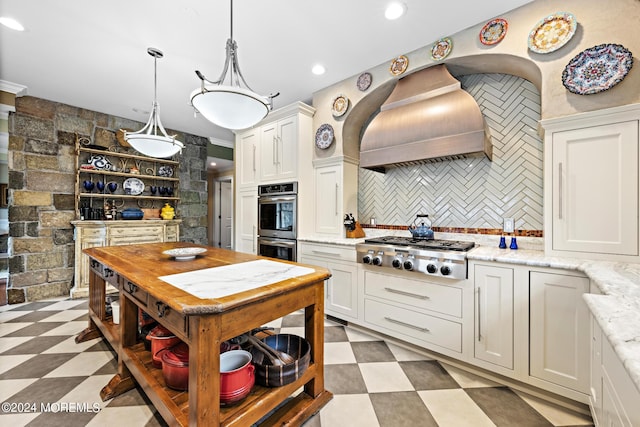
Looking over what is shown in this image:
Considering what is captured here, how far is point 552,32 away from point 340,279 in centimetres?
256

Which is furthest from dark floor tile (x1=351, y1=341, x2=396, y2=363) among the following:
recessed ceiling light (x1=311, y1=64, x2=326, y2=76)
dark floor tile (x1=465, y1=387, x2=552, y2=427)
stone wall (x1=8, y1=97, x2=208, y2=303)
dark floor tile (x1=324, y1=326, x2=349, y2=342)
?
stone wall (x1=8, y1=97, x2=208, y2=303)

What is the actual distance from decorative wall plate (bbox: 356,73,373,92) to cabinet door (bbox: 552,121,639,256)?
5.60 ft

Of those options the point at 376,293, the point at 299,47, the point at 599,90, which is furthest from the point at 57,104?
the point at 599,90

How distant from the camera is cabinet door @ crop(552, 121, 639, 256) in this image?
1540 mm

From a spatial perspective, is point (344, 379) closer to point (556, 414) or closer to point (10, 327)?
point (556, 414)

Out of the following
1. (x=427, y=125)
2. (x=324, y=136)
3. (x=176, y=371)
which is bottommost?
(x=176, y=371)

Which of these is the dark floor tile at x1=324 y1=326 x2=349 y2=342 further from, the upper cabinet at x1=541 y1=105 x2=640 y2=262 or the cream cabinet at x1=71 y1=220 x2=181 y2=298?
the cream cabinet at x1=71 y1=220 x2=181 y2=298

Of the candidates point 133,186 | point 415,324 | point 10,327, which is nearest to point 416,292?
point 415,324

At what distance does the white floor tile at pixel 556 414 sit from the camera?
4.79 feet

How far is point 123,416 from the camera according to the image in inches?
57.4

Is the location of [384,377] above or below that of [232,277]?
below

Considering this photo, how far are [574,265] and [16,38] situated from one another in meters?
4.63

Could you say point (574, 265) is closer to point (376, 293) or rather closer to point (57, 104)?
point (376, 293)

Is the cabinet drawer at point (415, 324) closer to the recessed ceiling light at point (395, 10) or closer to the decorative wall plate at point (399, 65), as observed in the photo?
the decorative wall plate at point (399, 65)
